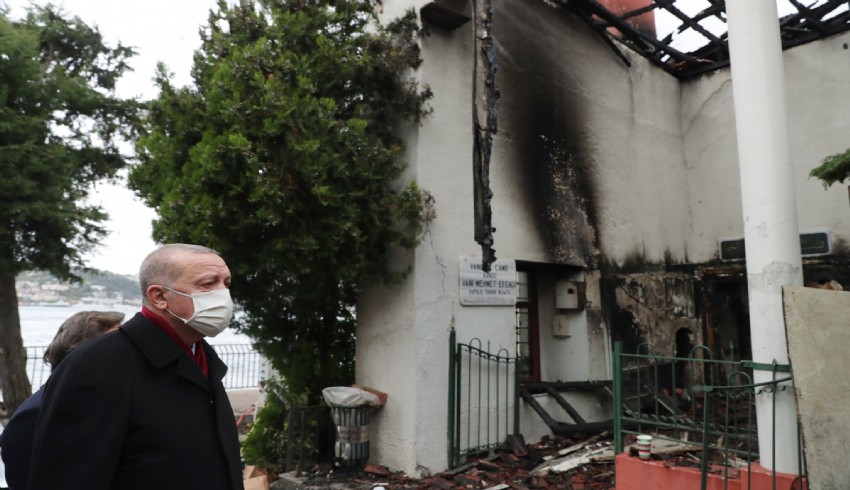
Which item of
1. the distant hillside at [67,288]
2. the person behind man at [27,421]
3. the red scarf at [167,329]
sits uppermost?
the distant hillside at [67,288]

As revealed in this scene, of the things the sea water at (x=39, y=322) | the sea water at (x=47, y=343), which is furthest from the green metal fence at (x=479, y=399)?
the sea water at (x=39, y=322)

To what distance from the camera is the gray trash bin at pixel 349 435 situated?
5797mm

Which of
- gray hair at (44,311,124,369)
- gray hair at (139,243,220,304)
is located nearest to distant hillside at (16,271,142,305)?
gray hair at (44,311,124,369)

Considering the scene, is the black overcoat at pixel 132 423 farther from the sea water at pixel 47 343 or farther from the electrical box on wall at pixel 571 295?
the sea water at pixel 47 343

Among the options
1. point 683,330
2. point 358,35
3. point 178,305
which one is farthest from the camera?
point 683,330

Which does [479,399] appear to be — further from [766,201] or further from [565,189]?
[766,201]

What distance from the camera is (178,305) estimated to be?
2145mm

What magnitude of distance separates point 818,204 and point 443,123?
22.4 feet

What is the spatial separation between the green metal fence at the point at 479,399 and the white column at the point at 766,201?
294 cm

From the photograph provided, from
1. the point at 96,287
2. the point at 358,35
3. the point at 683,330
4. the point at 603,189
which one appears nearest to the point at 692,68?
the point at 603,189

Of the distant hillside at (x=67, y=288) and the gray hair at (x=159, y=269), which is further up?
the distant hillside at (x=67, y=288)

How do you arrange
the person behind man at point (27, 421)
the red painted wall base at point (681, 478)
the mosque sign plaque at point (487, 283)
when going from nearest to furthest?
the person behind man at point (27, 421), the red painted wall base at point (681, 478), the mosque sign plaque at point (487, 283)

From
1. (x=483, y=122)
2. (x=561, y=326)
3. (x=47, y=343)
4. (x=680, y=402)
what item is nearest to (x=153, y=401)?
(x=483, y=122)

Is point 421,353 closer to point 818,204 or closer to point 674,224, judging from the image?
point 674,224
